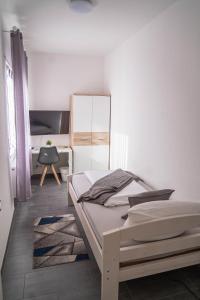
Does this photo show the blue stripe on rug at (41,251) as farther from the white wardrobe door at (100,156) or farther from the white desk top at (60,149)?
the white wardrobe door at (100,156)

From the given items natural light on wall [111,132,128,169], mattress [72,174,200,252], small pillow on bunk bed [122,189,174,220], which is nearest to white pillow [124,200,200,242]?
mattress [72,174,200,252]

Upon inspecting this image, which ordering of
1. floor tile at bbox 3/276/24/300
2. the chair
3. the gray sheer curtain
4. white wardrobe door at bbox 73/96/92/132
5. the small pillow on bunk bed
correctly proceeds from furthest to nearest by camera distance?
white wardrobe door at bbox 73/96/92/132
the chair
the gray sheer curtain
the small pillow on bunk bed
floor tile at bbox 3/276/24/300

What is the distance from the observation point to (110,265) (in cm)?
160

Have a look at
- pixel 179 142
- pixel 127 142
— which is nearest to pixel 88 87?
pixel 127 142

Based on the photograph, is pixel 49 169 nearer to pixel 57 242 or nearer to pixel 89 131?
pixel 89 131

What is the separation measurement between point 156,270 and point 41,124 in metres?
3.72

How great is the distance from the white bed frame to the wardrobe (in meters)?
3.06

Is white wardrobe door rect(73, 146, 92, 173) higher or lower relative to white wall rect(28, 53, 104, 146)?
lower

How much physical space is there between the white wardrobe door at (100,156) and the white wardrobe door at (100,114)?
14.8 inches

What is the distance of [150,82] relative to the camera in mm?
3021

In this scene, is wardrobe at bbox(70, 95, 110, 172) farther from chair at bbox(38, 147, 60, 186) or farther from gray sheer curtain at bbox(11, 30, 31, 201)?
gray sheer curtain at bbox(11, 30, 31, 201)

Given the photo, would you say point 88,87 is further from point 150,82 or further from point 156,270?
point 156,270

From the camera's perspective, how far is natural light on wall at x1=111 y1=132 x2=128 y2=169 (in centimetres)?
407

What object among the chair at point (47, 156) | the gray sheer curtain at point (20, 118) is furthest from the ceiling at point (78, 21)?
the chair at point (47, 156)
